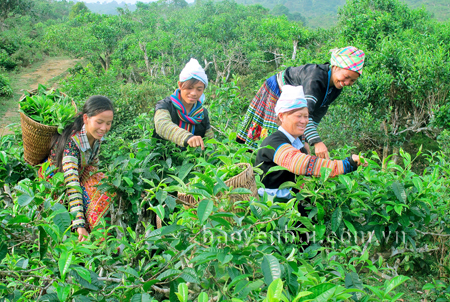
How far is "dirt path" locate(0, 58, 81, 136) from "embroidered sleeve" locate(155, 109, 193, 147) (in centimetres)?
841

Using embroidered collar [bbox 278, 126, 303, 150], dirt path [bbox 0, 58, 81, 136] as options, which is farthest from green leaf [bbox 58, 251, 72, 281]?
dirt path [bbox 0, 58, 81, 136]

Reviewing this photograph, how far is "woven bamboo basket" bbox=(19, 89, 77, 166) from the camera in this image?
8.18ft

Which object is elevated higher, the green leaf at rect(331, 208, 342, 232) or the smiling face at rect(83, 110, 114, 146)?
the smiling face at rect(83, 110, 114, 146)

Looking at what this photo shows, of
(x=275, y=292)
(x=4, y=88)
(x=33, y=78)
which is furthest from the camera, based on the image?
(x=33, y=78)

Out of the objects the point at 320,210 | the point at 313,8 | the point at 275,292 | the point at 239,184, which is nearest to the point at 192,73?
the point at 239,184

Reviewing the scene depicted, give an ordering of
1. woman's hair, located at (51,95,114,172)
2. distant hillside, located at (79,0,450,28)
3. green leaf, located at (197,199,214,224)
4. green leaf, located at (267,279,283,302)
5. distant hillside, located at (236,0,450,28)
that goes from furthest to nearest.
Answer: distant hillside, located at (236,0,450,28), distant hillside, located at (79,0,450,28), woman's hair, located at (51,95,114,172), green leaf, located at (197,199,214,224), green leaf, located at (267,279,283,302)

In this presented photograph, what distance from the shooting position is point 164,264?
151 cm

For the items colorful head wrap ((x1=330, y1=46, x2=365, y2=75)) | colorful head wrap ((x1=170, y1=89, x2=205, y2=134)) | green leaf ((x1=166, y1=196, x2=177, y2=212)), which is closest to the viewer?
green leaf ((x1=166, y1=196, x2=177, y2=212))

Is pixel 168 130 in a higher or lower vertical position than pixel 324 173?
lower

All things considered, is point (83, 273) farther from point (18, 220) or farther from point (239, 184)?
point (239, 184)

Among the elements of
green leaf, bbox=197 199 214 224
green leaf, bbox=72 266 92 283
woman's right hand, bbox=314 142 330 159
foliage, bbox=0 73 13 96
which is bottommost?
foliage, bbox=0 73 13 96

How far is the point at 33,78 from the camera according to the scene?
1523cm

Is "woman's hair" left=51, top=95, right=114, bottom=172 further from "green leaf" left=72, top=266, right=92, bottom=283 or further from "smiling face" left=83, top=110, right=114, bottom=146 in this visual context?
"green leaf" left=72, top=266, right=92, bottom=283

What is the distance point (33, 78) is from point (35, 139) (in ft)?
48.2
